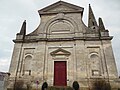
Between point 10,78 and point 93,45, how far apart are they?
10428 millimetres

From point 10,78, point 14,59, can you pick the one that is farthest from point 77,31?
point 10,78

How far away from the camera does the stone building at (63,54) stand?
51.7 feet

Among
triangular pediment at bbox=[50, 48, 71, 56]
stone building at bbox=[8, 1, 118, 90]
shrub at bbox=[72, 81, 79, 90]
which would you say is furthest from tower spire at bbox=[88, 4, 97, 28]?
shrub at bbox=[72, 81, 79, 90]

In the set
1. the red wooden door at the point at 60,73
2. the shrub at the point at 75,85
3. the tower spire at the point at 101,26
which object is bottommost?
the shrub at the point at 75,85

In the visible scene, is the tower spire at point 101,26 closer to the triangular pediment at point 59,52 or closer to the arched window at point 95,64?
the arched window at point 95,64

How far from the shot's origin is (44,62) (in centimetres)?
1664

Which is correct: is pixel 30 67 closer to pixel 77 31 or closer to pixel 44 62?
pixel 44 62

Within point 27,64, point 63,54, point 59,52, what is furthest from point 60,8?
point 27,64

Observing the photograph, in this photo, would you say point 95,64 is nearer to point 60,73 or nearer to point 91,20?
point 60,73

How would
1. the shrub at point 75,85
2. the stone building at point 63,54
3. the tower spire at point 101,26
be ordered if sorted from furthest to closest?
the tower spire at point 101,26 → the stone building at point 63,54 → the shrub at point 75,85

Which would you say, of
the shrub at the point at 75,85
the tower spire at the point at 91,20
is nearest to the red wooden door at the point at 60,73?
the shrub at the point at 75,85

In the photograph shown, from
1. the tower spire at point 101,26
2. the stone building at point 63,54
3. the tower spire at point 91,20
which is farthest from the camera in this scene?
the tower spire at point 91,20

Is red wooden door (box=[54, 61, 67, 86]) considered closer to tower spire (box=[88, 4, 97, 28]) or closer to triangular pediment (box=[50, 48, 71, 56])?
triangular pediment (box=[50, 48, 71, 56])

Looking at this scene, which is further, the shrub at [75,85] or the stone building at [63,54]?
the stone building at [63,54]
